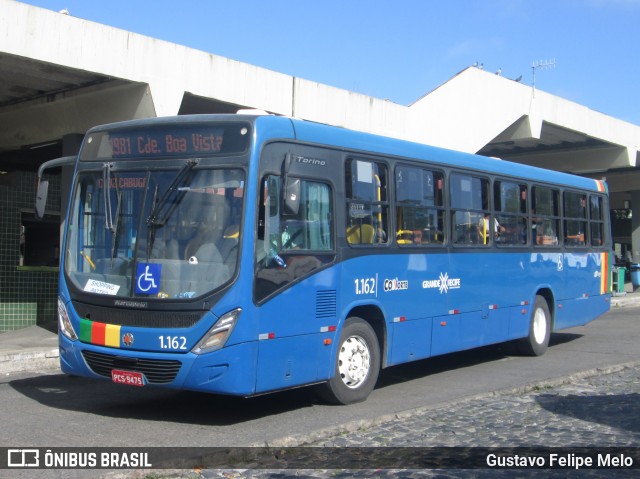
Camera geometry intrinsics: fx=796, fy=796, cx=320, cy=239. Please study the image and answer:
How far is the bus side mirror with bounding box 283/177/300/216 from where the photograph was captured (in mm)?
7977

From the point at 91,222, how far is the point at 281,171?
2161 mm

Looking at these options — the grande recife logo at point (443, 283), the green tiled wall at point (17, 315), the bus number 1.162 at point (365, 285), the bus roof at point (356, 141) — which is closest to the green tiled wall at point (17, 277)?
the green tiled wall at point (17, 315)

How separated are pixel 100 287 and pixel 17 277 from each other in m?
9.05

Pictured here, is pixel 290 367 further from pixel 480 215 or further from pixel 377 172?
pixel 480 215

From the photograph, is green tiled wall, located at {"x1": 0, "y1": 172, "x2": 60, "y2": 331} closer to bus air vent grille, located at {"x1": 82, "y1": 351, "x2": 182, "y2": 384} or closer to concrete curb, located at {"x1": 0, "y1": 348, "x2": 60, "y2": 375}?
concrete curb, located at {"x1": 0, "y1": 348, "x2": 60, "y2": 375}

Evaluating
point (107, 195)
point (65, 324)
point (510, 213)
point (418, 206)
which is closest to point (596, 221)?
point (510, 213)

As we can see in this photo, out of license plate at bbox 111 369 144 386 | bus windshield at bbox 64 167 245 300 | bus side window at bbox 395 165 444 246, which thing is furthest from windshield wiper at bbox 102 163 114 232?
bus side window at bbox 395 165 444 246

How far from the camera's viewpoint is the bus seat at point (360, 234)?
908 centimetres

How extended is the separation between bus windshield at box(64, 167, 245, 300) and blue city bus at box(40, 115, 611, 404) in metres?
0.01

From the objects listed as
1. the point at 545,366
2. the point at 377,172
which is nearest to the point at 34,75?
the point at 377,172

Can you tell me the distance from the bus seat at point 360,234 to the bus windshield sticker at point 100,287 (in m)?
2.64

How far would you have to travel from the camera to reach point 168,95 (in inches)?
549

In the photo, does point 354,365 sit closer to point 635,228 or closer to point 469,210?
point 469,210

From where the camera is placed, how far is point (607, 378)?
10969 millimetres
